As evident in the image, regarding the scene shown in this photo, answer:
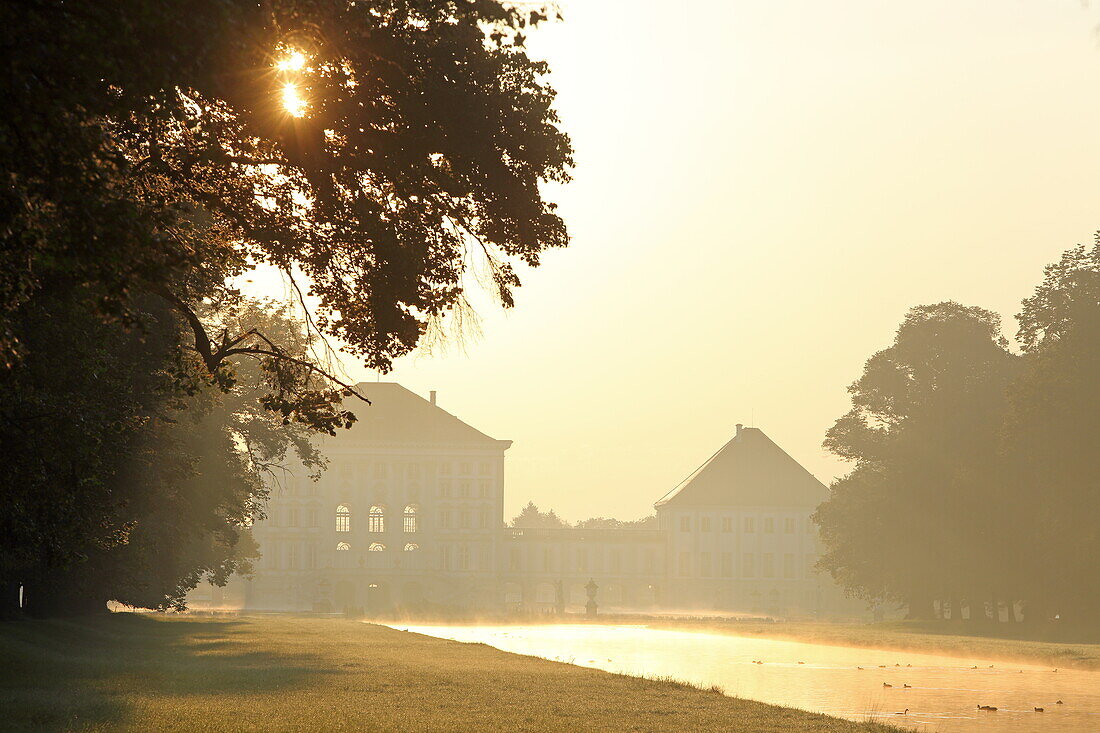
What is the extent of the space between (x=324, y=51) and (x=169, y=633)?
104 feet

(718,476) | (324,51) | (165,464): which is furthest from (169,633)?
(718,476)

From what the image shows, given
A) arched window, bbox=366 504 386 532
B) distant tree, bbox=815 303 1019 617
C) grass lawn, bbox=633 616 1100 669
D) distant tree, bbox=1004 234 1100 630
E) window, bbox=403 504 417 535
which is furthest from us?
arched window, bbox=366 504 386 532

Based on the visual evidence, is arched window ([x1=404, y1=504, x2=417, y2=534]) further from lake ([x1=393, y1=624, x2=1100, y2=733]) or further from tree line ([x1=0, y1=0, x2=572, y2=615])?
tree line ([x1=0, y1=0, x2=572, y2=615])

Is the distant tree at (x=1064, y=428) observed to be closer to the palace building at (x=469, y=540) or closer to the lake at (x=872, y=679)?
the lake at (x=872, y=679)

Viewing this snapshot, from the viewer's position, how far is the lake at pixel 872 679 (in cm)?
1809

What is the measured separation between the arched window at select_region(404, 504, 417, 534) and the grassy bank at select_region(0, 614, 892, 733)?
90671mm

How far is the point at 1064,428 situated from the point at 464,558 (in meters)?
79.9

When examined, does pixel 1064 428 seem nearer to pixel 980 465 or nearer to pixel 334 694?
pixel 980 465

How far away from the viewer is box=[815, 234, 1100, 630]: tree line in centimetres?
4550

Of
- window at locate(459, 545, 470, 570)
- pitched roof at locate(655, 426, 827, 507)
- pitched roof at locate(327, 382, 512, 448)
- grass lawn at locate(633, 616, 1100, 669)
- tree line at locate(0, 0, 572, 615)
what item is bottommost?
grass lawn at locate(633, 616, 1100, 669)

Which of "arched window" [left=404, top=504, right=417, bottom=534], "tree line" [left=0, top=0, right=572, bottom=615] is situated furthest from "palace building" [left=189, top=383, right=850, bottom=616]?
"tree line" [left=0, top=0, right=572, bottom=615]

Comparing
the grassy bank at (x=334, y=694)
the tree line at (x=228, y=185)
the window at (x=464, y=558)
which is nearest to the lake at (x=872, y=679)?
the grassy bank at (x=334, y=694)

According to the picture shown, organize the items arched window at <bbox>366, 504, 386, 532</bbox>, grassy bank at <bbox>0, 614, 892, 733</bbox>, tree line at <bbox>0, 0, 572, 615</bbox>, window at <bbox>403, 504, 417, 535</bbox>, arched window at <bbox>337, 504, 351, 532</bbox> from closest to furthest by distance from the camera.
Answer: tree line at <bbox>0, 0, 572, 615</bbox>, grassy bank at <bbox>0, 614, 892, 733</bbox>, arched window at <bbox>337, 504, 351, 532</bbox>, window at <bbox>403, 504, 417, 535</bbox>, arched window at <bbox>366, 504, 386, 532</bbox>

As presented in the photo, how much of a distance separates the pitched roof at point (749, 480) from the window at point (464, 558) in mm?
18784
